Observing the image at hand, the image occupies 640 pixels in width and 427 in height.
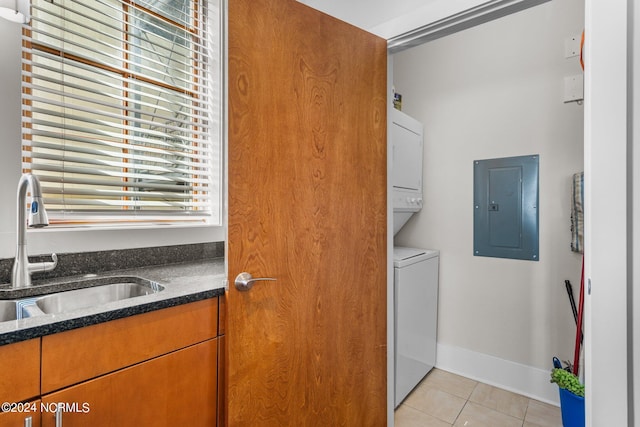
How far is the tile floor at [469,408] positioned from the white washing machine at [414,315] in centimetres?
9

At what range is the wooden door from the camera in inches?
46.8

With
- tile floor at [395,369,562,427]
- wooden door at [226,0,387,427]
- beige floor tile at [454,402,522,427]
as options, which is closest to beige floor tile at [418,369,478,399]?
tile floor at [395,369,562,427]

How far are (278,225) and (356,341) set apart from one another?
0.75m

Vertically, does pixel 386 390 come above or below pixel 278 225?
below

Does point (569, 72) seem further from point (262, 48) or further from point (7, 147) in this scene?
point (7, 147)

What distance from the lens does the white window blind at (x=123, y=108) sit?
1.30 metres

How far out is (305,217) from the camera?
1377 mm

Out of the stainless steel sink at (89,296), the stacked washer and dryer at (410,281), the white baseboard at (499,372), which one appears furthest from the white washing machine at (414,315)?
the stainless steel sink at (89,296)

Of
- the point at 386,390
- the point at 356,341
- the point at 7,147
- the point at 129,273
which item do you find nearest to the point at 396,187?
the point at 356,341

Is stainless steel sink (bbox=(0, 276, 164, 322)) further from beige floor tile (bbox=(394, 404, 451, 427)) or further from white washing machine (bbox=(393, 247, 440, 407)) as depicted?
beige floor tile (bbox=(394, 404, 451, 427))

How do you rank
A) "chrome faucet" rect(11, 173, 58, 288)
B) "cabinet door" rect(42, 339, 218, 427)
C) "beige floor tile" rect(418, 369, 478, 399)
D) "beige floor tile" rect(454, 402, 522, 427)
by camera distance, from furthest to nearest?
"beige floor tile" rect(418, 369, 478, 399) → "beige floor tile" rect(454, 402, 522, 427) → "chrome faucet" rect(11, 173, 58, 288) → "cabinet door" rect(42, 339, 218, 427)

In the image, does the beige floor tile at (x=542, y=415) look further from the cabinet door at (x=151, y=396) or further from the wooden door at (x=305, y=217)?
the cabinet door at (x=151, y=396)

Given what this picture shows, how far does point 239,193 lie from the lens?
3.86ft

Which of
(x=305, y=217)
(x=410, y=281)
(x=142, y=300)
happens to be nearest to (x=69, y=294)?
(x=142, y=300)
